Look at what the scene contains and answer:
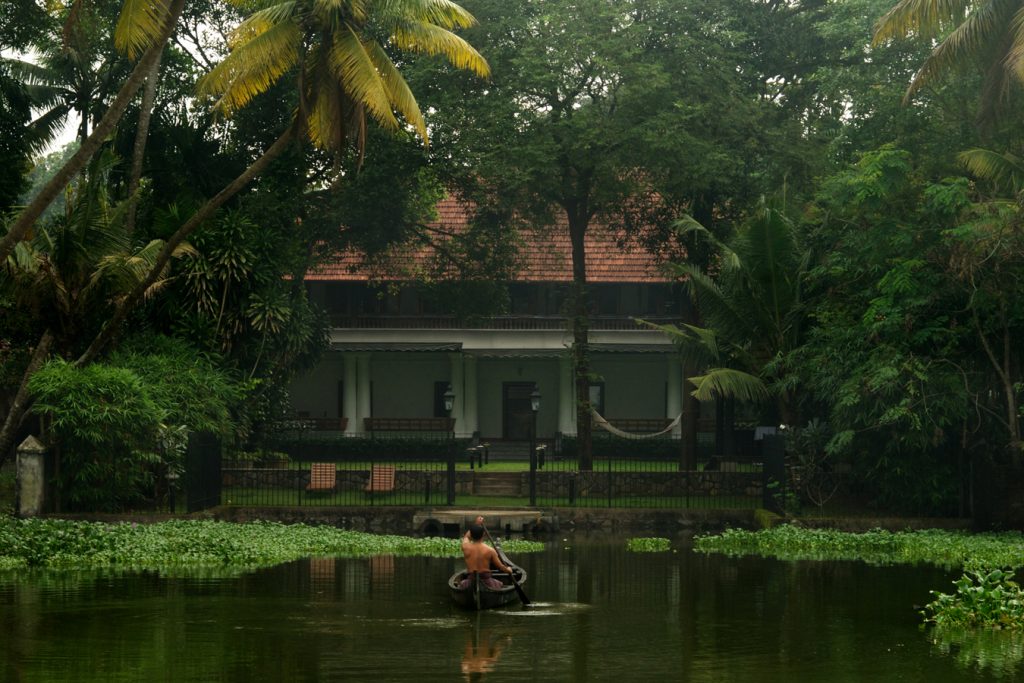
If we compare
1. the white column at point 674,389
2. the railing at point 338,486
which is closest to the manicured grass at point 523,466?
the railing at point 338,486

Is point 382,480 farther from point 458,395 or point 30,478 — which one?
point 458,395

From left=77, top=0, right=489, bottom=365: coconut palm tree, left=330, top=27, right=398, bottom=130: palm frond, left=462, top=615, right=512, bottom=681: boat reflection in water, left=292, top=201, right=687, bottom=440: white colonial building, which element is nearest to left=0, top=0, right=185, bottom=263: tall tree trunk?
left=77, top=0, right=489, bottom=365: coconut palm tree

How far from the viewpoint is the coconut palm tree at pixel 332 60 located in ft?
78.1

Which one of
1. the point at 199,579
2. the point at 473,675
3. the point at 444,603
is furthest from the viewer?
the point at 199,579

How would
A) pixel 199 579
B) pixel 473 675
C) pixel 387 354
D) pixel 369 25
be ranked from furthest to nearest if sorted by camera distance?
pixel 387 354 < pixel 369 25 < pixel 199 579 < pixel 473 675

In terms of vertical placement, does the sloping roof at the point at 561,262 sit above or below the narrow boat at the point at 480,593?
above

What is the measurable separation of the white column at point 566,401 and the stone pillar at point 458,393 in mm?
3327

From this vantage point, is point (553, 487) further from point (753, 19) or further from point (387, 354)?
point (387, 354)

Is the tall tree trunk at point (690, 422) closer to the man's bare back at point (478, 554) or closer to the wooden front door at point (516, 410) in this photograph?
the wooden front door at point (516, 410)

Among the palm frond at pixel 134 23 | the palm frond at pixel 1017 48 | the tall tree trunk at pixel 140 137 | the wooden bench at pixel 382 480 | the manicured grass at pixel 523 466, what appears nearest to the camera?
the palm frond at pixel 134 23

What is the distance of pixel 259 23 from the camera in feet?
79.7

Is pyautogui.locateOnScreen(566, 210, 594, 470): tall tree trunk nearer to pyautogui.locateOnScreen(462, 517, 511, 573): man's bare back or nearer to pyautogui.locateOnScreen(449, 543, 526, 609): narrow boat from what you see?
pyautogui.locateOnScreen(449, 543, 526, 609): narrow boat

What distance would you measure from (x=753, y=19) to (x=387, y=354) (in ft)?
61.7

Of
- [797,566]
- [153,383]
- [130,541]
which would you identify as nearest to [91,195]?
[153,383]
